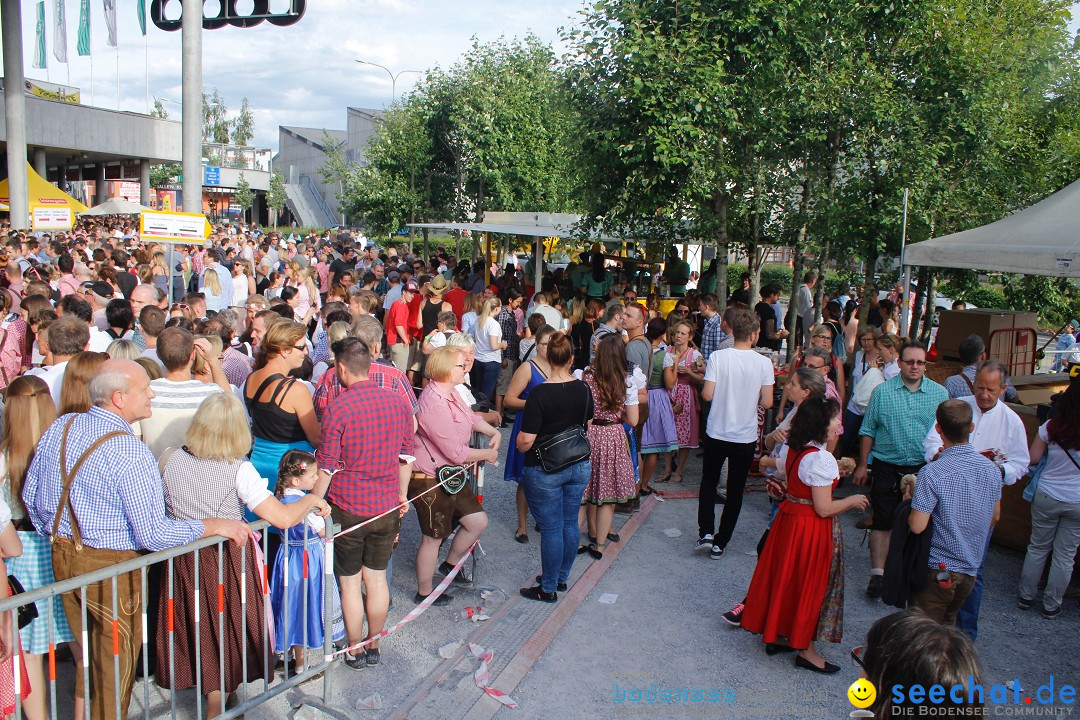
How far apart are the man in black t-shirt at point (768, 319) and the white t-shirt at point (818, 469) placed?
7.05 m

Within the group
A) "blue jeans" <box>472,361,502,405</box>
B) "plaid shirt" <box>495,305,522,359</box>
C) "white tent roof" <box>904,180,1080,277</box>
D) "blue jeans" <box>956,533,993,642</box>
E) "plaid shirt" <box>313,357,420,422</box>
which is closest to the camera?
"blue jeans" <box>956,533,993,642</box>

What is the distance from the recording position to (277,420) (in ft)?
15.5

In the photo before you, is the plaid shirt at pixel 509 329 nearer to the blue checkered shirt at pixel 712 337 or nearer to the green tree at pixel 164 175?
the blue checkered shirt at pixel 712 337

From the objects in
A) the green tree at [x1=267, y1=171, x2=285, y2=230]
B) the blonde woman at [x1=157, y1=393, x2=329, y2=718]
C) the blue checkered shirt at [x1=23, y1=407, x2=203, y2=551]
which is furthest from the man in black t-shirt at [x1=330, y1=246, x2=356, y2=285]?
the green tree at [x1=267, y1=171, x2=285, y2=230]

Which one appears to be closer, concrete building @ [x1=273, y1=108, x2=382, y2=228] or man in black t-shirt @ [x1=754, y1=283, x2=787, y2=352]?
man in black t-shirt @ [x1=754, y1=283, x2=787, y2=352]

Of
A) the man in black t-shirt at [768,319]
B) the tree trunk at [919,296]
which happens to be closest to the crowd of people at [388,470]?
the man in black t-shirt at [768,319]

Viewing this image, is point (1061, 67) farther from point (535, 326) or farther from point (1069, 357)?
point (535, 326)

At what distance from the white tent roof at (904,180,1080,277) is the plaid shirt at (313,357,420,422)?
5.51 m

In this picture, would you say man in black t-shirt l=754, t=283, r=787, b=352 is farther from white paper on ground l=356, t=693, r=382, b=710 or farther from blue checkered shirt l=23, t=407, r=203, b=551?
blue checkered shirt l=23, t=407, r=203, b=551

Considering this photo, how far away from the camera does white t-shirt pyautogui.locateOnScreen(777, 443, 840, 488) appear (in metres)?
4.44

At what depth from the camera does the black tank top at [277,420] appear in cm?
471

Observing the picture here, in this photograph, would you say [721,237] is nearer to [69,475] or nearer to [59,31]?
[69,475]

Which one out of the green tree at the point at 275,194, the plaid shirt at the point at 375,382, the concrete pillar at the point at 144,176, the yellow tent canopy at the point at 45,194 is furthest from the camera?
the green tree at the point at 275,194

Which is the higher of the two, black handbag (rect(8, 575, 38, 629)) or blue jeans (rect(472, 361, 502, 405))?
blue jeans (rect(472, 361, 502, 405))
